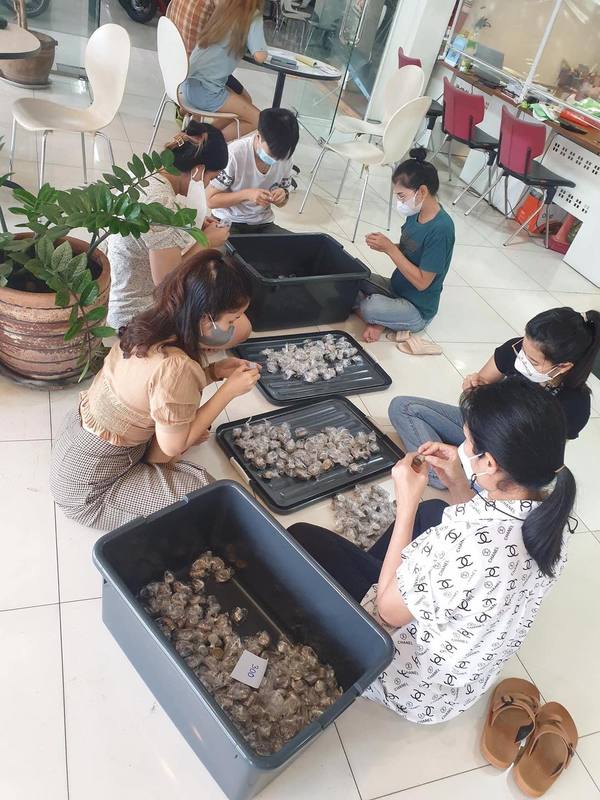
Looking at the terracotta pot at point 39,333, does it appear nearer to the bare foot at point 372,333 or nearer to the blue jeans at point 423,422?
the blue jeans at point 423,422

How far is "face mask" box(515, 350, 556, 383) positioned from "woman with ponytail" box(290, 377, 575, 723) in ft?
2.48

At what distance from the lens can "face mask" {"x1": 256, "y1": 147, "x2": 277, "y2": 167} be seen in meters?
2.75

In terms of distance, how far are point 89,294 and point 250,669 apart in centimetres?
114

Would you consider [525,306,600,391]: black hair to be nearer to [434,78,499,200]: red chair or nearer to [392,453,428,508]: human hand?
[392,453,428,508]: human hand

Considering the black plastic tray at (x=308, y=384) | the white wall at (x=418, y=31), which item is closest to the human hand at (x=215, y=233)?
the black plastic tray at (x=308, y=384)

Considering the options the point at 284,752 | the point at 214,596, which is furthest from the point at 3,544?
the point at 284,752

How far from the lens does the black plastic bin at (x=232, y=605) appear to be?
117cm

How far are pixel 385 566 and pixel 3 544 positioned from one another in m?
Result: 1.06

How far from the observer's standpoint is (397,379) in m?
2.76

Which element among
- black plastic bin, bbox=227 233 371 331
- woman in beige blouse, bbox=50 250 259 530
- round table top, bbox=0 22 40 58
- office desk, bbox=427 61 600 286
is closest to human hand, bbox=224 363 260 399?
woman in beige blouse, bbox=50 250 259 530

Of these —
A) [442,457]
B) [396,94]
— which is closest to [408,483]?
[442,457]

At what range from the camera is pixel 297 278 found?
2604 mm

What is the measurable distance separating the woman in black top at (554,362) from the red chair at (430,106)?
3529 mm

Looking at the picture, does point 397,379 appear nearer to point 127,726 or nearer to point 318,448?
point 318,448
